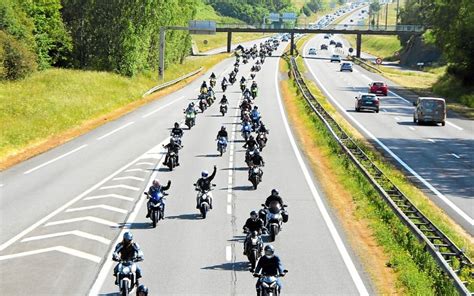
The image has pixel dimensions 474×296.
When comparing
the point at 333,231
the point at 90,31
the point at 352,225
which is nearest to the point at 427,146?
the point at 352,225

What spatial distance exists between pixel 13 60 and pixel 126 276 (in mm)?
54676

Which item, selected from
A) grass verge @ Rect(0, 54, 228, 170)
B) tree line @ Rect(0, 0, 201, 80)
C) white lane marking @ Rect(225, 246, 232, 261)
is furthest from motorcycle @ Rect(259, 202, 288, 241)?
tree line @ Rect(0, 0, 201, 80)

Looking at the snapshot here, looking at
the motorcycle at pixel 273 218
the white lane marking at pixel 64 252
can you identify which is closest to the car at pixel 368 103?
the motorcycle at pixel 273 218

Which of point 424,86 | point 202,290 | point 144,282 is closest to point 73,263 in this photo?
point 144,282

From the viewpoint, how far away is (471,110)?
69000 mm

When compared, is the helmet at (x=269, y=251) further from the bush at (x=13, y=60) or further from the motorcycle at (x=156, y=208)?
the bush at (x=13, y=60)

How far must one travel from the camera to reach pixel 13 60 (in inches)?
2657

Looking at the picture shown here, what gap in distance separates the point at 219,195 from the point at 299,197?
2.89 metres

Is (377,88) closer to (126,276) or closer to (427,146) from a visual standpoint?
(427,146)

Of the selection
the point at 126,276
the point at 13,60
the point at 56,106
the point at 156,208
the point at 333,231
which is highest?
the point at 13,60

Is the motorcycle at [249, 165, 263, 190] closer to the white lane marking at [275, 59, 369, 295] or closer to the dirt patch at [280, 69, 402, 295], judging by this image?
the white lane marking at [275, 59, 369, 295]

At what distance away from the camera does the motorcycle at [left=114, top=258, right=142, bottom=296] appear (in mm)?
16188

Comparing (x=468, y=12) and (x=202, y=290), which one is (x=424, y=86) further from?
(x=202, y=290)

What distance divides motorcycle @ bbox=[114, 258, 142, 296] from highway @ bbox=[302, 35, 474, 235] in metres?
12.3
